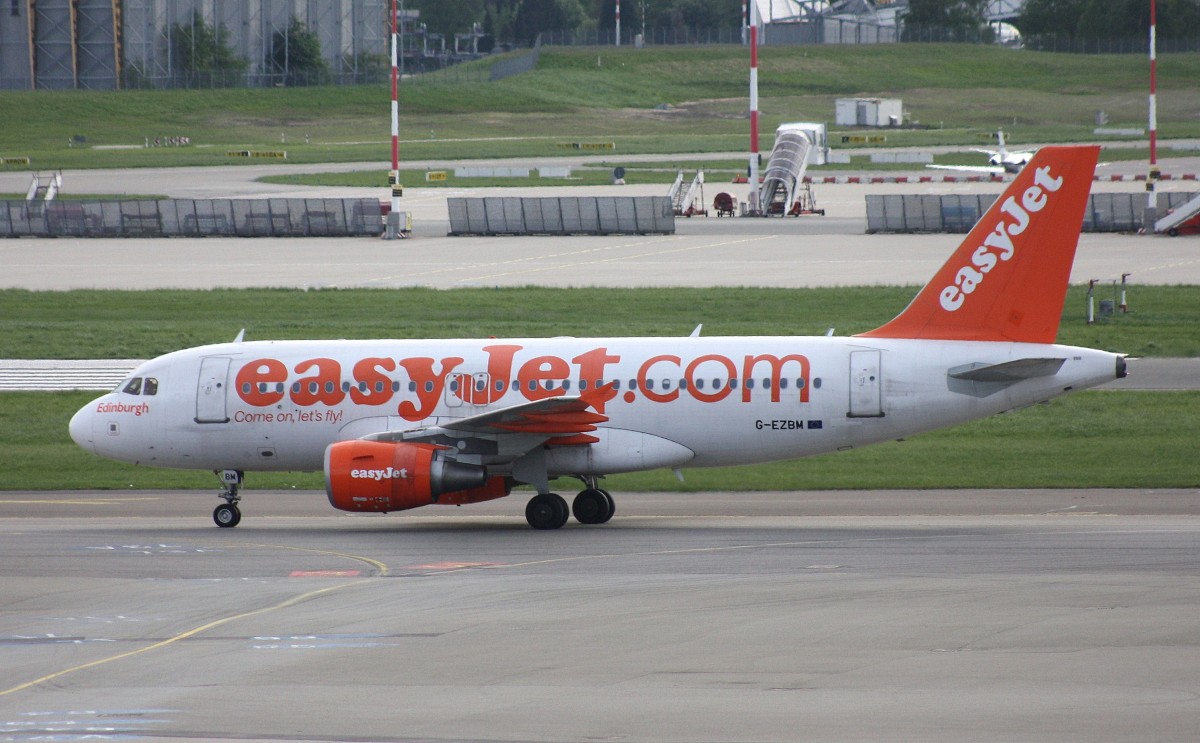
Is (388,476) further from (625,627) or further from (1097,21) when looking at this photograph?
(1097,21)

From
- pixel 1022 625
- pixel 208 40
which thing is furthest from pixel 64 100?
pixel 1022 625

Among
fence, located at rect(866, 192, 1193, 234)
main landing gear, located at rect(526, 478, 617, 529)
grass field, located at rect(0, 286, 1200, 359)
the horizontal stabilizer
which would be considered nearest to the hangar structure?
grass field, located at rect(0, 286, 1200, 359)

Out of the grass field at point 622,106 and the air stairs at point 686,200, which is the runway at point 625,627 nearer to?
the air stairs at point 686,200

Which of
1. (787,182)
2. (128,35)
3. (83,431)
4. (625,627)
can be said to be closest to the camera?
(625,627)

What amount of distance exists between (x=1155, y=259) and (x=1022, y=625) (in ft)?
159

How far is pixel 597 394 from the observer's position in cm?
2766

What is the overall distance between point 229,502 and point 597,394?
25.2 feet

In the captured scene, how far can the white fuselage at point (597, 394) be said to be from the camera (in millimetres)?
26875

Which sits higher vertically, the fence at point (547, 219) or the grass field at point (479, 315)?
the fence at point (547, 219)

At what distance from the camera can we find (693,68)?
606 feet

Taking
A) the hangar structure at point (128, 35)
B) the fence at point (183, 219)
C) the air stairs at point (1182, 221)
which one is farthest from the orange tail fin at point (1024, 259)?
the hangar structure at point (128, 35)

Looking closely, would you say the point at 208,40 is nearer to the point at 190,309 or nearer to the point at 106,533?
the point at 190,309

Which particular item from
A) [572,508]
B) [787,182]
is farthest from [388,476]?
[787,182]

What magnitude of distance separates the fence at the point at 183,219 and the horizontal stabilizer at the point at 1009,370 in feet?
184
